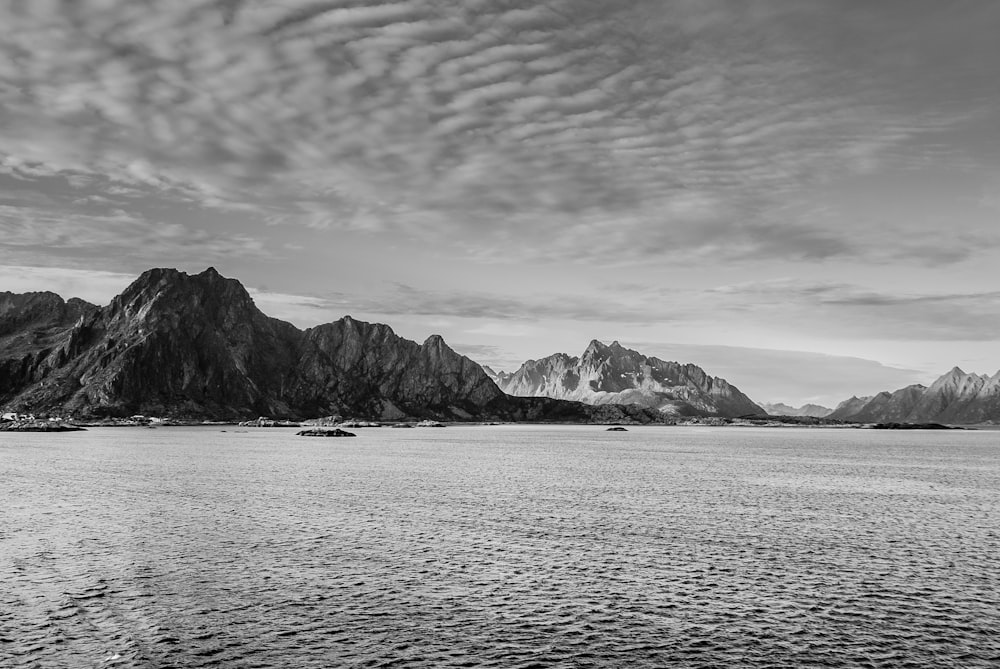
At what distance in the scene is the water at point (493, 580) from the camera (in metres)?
27.2

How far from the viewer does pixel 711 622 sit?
102 feet

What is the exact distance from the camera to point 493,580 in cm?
3831

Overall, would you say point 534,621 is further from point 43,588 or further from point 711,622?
point 43,588

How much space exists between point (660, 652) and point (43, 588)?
30906 mm

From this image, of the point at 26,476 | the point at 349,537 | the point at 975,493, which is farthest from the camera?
the point at 26,476

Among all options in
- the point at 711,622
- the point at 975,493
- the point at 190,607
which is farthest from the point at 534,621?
the point at 975,493

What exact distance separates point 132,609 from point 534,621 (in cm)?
1847

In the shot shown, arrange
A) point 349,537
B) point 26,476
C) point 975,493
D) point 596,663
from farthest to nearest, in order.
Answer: point 26,476 → point 975,493 → point 349,537 → point 596,663

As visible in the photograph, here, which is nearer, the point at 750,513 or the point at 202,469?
the point at 750,513

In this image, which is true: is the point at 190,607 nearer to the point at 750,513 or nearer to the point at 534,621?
the point at 534,621

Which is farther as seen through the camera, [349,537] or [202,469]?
[202,469]

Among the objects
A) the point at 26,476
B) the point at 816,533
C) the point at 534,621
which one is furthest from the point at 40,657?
the point at 26,476

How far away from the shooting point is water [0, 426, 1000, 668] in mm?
27172

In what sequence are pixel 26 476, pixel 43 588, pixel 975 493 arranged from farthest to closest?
pixel 26 476 < pixel 975 493 < pixel 43 588
